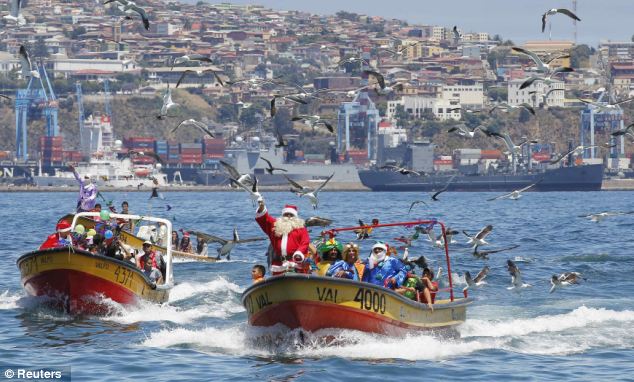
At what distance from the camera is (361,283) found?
2492 cm

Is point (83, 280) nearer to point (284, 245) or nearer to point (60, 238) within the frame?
point (60, 238)

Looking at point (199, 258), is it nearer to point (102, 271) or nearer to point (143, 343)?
point (102, 271)

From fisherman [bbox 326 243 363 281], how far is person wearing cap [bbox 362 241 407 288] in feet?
1.41

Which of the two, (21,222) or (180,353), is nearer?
(180,353)

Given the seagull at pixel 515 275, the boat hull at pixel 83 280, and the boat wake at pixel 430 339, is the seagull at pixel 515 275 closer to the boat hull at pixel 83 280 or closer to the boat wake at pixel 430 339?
the boat wake at pixel 430 339

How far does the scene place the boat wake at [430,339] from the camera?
2553cm

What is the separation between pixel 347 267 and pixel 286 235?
120 cm

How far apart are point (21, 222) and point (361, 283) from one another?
2593 inches

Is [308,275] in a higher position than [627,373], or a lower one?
higher

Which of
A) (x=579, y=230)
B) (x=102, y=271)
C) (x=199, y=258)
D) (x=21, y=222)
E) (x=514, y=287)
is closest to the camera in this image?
(x=102, y=271)

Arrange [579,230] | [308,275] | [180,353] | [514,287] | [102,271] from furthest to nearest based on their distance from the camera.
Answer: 1. [579,230]
2. [514,287]
3. [102,271]
4. [180,353]
5. [308,275]

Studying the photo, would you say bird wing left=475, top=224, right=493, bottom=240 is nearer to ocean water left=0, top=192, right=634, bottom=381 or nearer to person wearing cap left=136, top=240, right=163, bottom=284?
ocean water left=0, top=192, right=634, bottom=381

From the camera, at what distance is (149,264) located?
106 feet

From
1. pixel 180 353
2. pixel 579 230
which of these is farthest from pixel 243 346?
pixel 579 230
